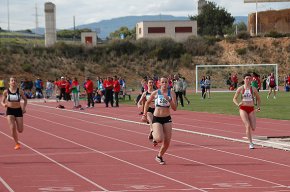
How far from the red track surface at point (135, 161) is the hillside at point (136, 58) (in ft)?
181

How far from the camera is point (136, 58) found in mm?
90500

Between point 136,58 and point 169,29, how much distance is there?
8.90 metres

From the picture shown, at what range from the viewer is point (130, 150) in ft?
60.0

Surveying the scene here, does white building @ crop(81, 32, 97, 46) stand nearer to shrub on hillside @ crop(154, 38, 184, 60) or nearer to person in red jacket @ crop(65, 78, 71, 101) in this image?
shrub on hillside @ crop(154, 38, 184, 60)

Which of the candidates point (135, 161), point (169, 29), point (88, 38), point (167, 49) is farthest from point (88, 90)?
point (169, 29)

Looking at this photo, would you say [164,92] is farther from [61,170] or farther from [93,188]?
[93,188]

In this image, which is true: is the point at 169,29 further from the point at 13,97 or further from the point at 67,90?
the point at 13,97

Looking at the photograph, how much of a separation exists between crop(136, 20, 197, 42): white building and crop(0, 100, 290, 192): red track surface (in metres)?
71.0

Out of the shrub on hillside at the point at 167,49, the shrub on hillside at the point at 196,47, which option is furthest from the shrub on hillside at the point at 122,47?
the shrub on hillside at the point at 196,47

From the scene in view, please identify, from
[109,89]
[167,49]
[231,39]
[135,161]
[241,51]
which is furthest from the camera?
[231,39]

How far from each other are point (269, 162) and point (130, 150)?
394 centimetres

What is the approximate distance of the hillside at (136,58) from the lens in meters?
82.5

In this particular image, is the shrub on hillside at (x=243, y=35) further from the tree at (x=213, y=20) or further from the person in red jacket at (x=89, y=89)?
the person in red jacket at (x=89, y=89)

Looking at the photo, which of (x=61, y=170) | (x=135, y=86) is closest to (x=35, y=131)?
(x=61, y=170)
